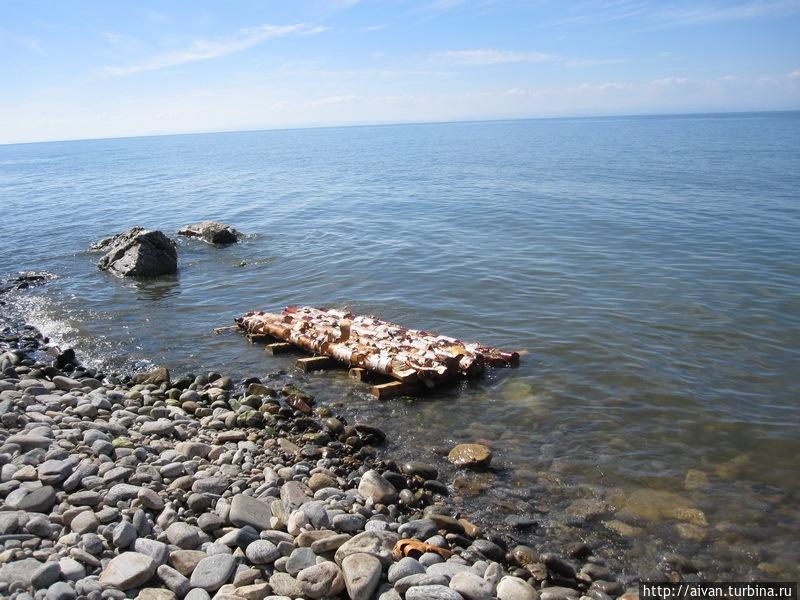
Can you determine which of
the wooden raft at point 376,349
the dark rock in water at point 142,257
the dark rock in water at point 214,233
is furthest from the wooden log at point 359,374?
the dark rock in water at point 214,233

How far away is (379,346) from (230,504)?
5.94m

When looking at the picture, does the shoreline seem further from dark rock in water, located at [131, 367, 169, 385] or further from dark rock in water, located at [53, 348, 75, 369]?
dark rock in water, located at [53, 348, 75, 369]

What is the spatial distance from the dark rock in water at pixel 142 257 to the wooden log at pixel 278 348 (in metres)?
10.8

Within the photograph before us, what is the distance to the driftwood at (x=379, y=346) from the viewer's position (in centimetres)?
1198

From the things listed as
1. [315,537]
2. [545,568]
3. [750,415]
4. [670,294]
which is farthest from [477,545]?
[670,294]

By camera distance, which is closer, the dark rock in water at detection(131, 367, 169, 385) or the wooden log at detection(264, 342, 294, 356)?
the dark rock in water at detection(131, 367, 169, 385)

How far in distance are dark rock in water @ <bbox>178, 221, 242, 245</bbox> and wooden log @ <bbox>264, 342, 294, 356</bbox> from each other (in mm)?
15449

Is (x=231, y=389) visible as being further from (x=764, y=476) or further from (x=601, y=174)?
(x=601, y=174)

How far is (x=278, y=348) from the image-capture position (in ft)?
47.1

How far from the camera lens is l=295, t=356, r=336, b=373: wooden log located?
1325 cm

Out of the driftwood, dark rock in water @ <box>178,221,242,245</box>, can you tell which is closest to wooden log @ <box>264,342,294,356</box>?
the driftwood

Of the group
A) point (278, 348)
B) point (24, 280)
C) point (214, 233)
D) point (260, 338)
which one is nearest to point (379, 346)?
point (278, 348)

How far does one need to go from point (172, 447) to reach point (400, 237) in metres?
20.1

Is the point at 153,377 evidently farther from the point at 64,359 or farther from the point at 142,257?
the point at 142,257
